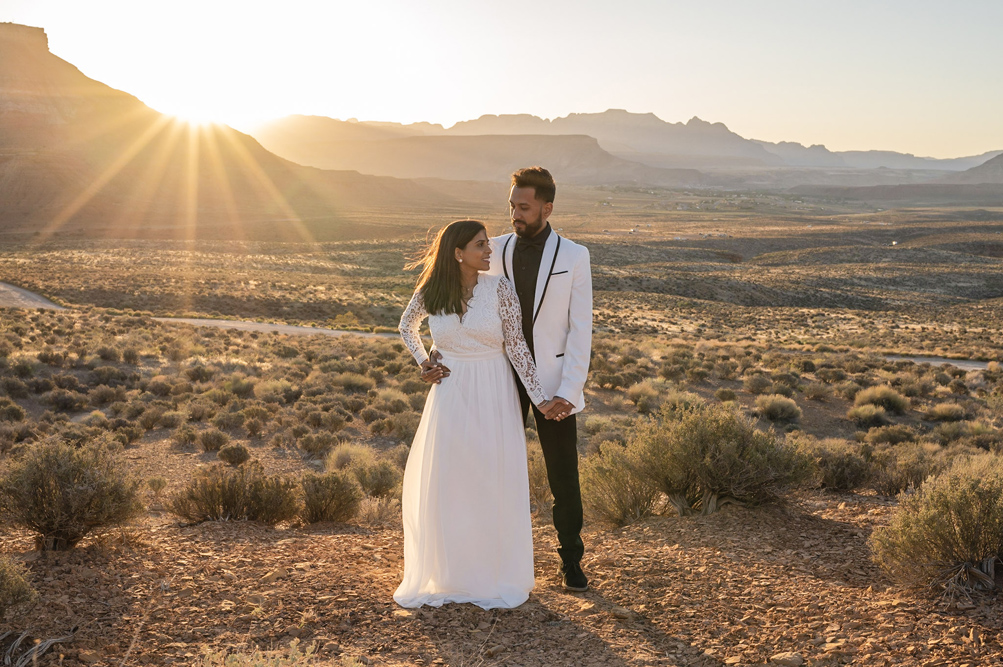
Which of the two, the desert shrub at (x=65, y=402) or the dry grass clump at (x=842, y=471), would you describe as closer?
the dry grass clump at (x=842, y=471)

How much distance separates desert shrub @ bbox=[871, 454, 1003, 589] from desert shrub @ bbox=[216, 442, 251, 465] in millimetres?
8300

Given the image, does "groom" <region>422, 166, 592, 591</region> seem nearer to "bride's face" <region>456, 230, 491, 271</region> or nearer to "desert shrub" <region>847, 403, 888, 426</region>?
"bride's face" <region>456, 230, 491, 271</region>

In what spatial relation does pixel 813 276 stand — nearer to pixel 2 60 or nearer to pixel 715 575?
pixel 715 575

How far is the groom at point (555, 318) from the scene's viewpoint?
149 inches

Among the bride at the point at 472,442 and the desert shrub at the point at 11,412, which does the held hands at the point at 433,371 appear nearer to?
the bride at the point at 472,442

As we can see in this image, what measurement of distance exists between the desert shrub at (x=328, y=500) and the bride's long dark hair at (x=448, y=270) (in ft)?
8.11

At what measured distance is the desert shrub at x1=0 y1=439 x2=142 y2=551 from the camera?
416 cm

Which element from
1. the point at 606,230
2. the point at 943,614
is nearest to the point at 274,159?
the point at 606,230

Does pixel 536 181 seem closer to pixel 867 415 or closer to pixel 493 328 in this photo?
pixel 493 328

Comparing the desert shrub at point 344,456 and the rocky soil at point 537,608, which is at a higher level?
the rocky soil at point 537,608

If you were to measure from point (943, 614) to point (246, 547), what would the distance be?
12.8 feet

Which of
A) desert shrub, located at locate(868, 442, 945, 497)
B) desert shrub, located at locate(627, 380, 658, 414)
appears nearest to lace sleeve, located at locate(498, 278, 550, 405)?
desert shrub, located at locate(868, 442, 945, 497)

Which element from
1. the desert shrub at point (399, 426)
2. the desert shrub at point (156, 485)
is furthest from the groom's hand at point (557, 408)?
the desert shrub at point (399, 426)

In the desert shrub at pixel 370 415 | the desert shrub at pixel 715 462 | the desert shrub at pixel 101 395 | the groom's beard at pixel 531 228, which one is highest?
the groom's beard at pixel 531 228
